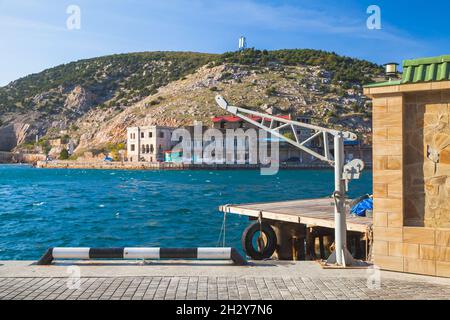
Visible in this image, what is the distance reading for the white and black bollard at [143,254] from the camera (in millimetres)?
10781

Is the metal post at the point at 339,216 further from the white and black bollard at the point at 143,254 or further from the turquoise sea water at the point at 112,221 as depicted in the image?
the turquoise sea water at the point at 112,221

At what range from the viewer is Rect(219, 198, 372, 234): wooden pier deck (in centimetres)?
1763

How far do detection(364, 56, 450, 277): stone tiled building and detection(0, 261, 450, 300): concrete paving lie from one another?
1.98ft

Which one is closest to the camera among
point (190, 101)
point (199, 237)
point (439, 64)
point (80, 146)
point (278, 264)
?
point (439, 64)

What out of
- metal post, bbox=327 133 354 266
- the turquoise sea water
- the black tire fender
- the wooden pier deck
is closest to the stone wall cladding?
metal post, bbox=327 133 354 266

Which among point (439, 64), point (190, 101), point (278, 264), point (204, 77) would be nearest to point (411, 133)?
point (439, 64)

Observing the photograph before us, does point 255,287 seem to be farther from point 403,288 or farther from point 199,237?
point 199,237

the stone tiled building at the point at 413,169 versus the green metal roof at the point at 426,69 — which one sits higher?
the green metal roof at the point at 426,69
